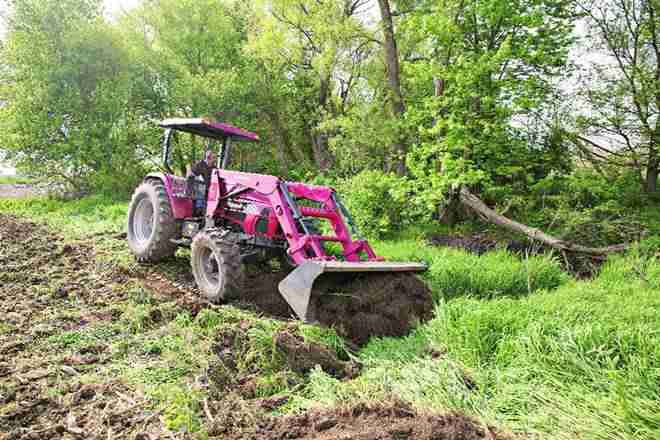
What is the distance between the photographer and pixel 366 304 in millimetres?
4512

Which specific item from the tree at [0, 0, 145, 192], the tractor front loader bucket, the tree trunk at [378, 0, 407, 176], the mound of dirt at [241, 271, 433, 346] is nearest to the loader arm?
the tractor front loader bucket

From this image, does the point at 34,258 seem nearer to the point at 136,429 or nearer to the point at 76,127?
the point at 136,429

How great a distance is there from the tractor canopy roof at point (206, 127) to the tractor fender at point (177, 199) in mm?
759

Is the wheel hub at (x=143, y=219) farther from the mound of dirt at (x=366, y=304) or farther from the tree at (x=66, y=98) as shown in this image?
the tree at (x=66, y=98)

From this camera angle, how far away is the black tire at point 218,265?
16.2 ft

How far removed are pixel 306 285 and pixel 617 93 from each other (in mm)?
7864

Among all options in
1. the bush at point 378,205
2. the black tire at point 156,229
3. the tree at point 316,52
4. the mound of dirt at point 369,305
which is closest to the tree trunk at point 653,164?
the bush at point 378,205

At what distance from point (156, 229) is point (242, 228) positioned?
4.45 ft

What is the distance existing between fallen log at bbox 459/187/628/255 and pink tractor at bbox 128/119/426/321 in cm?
391

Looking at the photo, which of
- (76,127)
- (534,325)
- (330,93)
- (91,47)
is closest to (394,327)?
(534,325)

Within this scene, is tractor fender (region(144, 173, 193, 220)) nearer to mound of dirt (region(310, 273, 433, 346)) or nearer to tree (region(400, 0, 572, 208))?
mound of dirt (region(310, 273, 433, 346))

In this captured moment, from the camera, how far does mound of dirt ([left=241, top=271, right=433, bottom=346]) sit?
4.35 meters

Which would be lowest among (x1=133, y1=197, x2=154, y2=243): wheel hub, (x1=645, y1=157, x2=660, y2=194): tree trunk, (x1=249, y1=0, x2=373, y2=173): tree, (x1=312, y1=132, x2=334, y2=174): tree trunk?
(x1=133, y1=197, x2=154, y2=243): wheel hub

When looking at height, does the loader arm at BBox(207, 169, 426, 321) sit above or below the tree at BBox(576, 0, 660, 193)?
below
